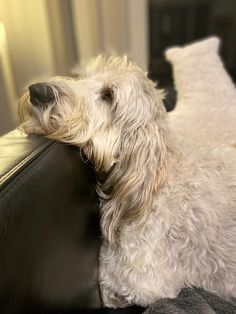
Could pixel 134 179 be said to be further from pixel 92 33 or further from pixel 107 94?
pixel 92 33

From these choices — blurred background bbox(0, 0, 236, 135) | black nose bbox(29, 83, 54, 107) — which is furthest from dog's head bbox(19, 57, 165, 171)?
blurred background bbox(0, 0, 236, 135)

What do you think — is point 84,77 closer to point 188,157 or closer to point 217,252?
point 188,157

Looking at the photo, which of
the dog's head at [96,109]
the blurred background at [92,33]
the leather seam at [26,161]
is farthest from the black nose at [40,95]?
the blurred background at [92,33]

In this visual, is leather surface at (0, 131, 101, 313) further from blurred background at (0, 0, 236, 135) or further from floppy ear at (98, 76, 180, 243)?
blurred background at (0, 0, 236, 135)

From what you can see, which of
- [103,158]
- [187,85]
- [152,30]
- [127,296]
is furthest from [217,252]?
[152,30]

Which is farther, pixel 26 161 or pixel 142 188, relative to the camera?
pixel 142 188

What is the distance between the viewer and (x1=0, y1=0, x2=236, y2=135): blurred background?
1.88m

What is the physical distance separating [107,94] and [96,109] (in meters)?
0.05

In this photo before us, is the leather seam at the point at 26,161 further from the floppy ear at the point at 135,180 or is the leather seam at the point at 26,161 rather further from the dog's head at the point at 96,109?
the floppy ear at the point at 135,180

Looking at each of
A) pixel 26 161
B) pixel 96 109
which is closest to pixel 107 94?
pixel 96 109

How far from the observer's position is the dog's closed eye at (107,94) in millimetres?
898

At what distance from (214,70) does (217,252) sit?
812 mm

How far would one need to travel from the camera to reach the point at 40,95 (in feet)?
2.68

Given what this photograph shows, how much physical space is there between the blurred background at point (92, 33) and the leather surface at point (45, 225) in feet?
3.24
